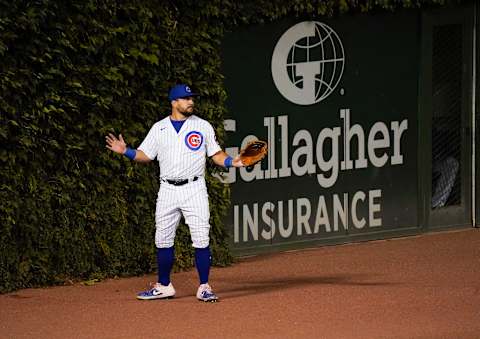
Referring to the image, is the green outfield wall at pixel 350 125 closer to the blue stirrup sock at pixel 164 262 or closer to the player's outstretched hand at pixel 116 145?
the blue stirrup sock at pixel 164 262

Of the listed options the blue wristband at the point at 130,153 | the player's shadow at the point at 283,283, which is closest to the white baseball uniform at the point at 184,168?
the blue wristband at the point at 130,153

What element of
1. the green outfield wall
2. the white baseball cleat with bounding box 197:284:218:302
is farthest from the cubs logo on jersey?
the green outfield wall

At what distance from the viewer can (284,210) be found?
49.2 ft

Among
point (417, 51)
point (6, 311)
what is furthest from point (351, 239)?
point (6, 311)

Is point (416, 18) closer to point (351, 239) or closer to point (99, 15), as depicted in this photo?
point (351, 239)

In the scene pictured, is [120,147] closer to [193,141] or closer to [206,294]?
[193,141]

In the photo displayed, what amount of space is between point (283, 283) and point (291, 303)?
3.40 feet

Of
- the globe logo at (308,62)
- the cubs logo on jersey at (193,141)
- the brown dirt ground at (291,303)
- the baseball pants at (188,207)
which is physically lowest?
the brown dirt ground at (291,303)

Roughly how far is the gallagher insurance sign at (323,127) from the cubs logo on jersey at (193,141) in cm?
215

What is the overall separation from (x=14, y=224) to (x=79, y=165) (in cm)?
82

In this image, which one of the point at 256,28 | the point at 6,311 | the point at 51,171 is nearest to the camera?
the point at 6,311

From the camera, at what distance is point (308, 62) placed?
15.1 m

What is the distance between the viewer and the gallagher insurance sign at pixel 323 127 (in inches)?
576

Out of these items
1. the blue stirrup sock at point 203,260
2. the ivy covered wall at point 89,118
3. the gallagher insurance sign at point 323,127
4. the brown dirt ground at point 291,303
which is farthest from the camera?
the gallagher insurance sign at point 323,127
